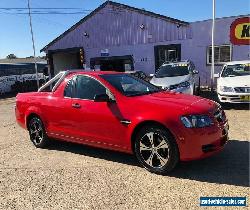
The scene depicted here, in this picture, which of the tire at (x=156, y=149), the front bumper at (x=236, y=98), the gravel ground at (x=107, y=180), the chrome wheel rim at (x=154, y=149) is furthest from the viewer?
the front bumper at (x=236, y=98)

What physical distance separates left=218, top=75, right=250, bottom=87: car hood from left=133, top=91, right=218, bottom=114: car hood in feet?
18.7

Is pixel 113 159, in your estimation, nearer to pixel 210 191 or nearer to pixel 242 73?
Result: pixel 210 191

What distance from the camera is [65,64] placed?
1170 inches

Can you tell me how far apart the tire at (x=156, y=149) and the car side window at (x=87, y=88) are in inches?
47.3

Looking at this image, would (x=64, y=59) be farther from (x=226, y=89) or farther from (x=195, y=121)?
(x=195, y=121)

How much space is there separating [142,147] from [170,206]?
1.37 meters

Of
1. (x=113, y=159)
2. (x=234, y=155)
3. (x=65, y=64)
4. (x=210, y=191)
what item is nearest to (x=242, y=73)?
(x=234, y=155)

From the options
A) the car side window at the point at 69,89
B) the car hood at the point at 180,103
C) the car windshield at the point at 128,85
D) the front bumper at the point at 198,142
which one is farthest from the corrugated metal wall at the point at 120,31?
the front bumper at the point at 198,142

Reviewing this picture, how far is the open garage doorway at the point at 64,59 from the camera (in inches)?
1028

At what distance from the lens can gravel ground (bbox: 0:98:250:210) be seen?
4.38m

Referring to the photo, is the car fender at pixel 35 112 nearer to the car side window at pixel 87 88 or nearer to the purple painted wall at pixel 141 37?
the car side window at pixel 87 88

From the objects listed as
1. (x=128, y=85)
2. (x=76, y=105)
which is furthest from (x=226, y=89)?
(x=76, y=105)

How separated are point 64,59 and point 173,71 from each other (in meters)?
17.9

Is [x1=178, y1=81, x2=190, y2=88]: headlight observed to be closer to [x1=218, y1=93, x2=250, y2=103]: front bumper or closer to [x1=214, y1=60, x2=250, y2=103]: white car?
[x1=214, y1=60, x2=250, y2=103]: white car
